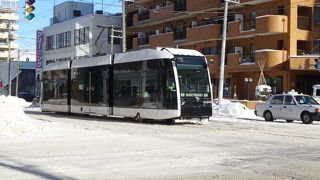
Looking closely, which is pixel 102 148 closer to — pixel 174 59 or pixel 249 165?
pixel 249 165

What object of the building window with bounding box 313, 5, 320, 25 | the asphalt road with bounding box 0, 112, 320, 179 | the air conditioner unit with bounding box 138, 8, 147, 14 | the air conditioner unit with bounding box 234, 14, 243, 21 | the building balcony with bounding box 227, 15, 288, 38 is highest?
the air conditioner unit with bounding box 138, 8, 147, 14

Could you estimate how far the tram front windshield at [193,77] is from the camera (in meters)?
25.5

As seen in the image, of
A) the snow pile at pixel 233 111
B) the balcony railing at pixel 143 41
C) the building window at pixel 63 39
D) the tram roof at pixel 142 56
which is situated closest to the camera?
the tram roof at pixel 142 56

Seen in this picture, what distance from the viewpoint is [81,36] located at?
75.0m

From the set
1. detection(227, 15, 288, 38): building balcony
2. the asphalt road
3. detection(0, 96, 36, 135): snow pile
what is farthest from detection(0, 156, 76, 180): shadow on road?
detection(227, 15, 288, 38): building balcony

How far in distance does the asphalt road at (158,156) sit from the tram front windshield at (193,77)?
499 centimetres

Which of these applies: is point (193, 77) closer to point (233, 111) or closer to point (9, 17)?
point (233, 111)

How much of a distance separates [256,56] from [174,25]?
1678cm

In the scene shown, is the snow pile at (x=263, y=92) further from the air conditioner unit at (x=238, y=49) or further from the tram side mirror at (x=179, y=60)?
the tram side mirror at (x=179, y=60)

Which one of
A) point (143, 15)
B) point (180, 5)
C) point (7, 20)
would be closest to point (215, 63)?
point (180, 5)

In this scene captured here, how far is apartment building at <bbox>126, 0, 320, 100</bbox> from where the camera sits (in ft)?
155

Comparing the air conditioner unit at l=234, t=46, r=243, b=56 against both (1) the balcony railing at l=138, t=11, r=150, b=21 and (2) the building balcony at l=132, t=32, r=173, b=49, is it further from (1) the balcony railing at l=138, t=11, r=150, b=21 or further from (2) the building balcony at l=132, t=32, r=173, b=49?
(1) the balcony railing at l=138, t=11, r=150, b=21

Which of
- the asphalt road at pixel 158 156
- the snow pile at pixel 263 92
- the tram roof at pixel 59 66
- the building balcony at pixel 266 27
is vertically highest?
the building balcony at pixel 266 27

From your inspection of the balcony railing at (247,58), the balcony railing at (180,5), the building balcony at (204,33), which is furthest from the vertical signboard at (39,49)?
the balcony railing at (247,58)
